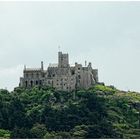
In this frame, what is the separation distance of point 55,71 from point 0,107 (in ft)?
36.6

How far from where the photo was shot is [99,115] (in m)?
86.9

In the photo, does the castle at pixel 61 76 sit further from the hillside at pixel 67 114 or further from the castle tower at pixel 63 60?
the hillside at pixel 67 114

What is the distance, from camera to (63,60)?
9638 centimetres

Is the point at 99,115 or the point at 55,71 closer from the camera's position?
the point at 99,115

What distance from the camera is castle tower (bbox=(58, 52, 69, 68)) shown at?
95875 millimetres

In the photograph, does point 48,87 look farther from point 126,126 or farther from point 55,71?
point 126,126

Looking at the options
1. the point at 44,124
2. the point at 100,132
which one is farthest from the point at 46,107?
the point at 100,132

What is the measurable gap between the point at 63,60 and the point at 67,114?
495 inches

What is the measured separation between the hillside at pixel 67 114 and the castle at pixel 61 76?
4.71 ft

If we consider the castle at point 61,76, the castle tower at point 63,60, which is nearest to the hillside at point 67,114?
the castle at point 61,76

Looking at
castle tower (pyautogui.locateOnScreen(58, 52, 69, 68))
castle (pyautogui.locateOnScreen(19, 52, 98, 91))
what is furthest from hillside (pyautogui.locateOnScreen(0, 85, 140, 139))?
castle tower (pyautogui.locateOnScreen(58, 52, 69, 68))

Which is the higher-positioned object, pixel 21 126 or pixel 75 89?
pixel 75 89

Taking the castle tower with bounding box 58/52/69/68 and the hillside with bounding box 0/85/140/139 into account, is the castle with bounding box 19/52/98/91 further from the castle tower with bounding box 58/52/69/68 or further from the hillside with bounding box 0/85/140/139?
the hillside with bounding box 0/85/140/139

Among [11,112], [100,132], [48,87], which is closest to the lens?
[100,132]
